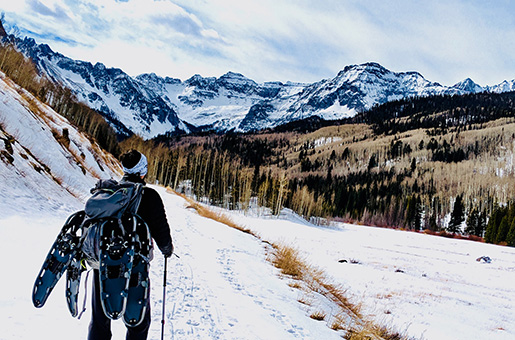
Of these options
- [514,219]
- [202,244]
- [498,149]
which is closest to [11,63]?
[202,244]

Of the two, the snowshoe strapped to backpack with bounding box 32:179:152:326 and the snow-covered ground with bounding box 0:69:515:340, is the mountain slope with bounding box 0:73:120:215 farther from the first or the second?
the snowshoe strapped to backpack with bounding box 32:179:152:326

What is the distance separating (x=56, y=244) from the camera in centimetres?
285

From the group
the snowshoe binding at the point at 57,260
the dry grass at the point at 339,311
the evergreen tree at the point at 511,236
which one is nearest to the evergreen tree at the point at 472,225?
the evergreen tree at the point at 511,236

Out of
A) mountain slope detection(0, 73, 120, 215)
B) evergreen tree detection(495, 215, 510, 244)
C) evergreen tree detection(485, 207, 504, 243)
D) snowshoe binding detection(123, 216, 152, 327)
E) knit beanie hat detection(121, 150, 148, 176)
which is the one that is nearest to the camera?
snowshoe binding detection(123, 216, 152, 327)

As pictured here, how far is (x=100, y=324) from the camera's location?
2803mm

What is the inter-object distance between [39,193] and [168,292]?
236 inches

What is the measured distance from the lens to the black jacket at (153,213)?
296cm

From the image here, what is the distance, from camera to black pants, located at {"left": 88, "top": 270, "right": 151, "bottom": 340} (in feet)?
9.02

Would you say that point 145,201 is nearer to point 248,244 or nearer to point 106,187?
point 106,187

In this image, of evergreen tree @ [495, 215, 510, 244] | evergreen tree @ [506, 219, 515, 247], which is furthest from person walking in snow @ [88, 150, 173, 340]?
evergreen tree @ [495, 215, 510, 244]

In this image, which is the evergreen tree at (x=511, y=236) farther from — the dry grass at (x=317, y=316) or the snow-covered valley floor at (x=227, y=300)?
the dry grass at (x=317, y=316)

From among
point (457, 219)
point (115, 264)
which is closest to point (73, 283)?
point (115, 264)

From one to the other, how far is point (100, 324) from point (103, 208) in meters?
1.10

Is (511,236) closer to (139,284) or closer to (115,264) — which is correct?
(139,284)
